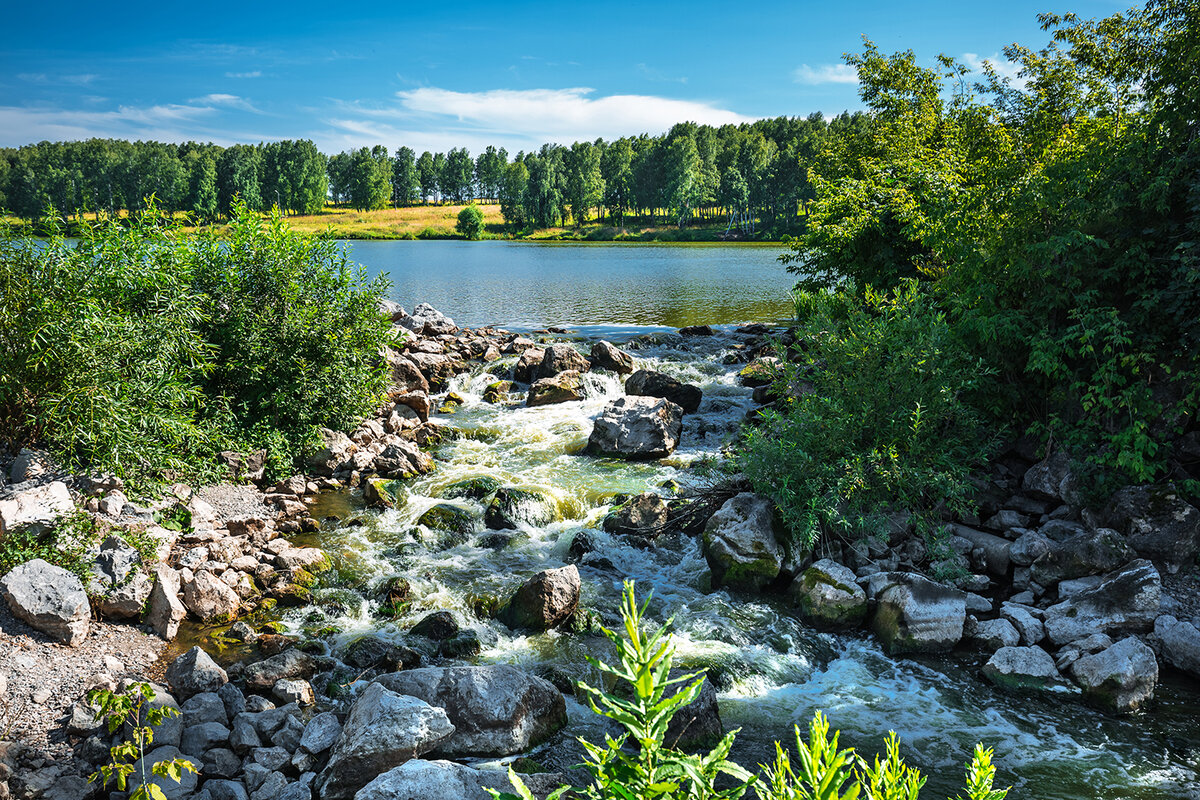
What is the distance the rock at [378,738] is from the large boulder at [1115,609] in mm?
7929

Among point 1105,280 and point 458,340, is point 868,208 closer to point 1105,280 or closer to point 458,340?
point 1105,280

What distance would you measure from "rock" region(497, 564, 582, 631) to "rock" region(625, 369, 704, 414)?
11.0 metres

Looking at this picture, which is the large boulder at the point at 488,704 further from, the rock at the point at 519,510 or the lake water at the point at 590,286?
the lake water at the point at 590,286

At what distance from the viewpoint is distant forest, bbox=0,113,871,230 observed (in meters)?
106

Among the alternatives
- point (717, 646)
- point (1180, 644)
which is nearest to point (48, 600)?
point (717, 646)

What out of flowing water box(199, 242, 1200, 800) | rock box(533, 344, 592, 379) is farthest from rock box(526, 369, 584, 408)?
flowing water box(199, 242, 1200, 800)

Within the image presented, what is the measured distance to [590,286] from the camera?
A: 173ft

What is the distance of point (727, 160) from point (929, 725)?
131 metres

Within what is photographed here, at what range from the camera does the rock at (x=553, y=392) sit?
21.9m

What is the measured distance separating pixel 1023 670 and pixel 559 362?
17.3m

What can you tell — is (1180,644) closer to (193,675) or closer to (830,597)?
(830,597)

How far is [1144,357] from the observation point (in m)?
10.3

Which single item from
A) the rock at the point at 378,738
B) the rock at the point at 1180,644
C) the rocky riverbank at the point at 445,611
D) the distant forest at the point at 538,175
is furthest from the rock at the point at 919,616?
the distant forest at the point at 538,175

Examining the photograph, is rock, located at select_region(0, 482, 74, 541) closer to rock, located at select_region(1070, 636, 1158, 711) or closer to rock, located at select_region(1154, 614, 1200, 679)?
rock, located at select_region(1070, 636, 1158, 711)
